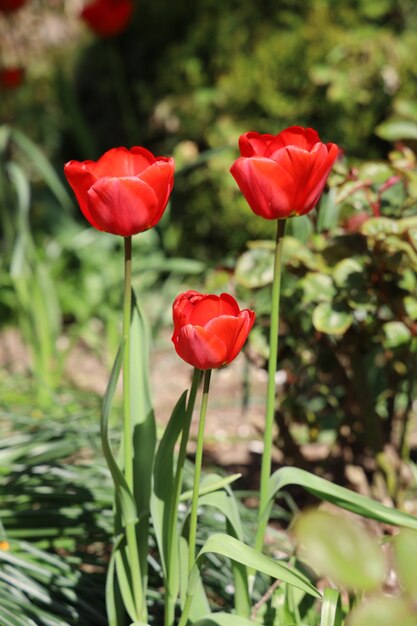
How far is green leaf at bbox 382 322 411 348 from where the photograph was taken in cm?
158

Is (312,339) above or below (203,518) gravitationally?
above

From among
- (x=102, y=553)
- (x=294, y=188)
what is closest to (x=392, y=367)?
(x=102, y=553)

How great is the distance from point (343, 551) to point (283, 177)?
26.0 inches

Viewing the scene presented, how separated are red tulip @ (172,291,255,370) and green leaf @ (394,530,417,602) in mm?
484

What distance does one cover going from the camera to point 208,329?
3.16ft

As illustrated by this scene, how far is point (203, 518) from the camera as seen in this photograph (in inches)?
63.4

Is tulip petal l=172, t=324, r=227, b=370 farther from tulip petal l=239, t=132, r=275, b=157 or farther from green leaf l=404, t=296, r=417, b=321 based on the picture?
green leaf l=404, t=296, r=417, b=321

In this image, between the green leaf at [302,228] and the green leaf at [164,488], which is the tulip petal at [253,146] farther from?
the green leaf at [302,228]

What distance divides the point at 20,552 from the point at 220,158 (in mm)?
2075

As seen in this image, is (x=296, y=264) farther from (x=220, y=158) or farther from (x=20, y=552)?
(x=220, y=158)

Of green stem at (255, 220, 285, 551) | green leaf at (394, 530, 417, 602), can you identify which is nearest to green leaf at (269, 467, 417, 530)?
green stem at (255, 220, 285, 551)

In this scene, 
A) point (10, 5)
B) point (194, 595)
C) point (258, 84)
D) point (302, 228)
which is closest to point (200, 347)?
point (194, 595)

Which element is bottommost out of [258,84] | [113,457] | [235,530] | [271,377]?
[235,530]

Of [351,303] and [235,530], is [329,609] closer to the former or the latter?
[235,530]
